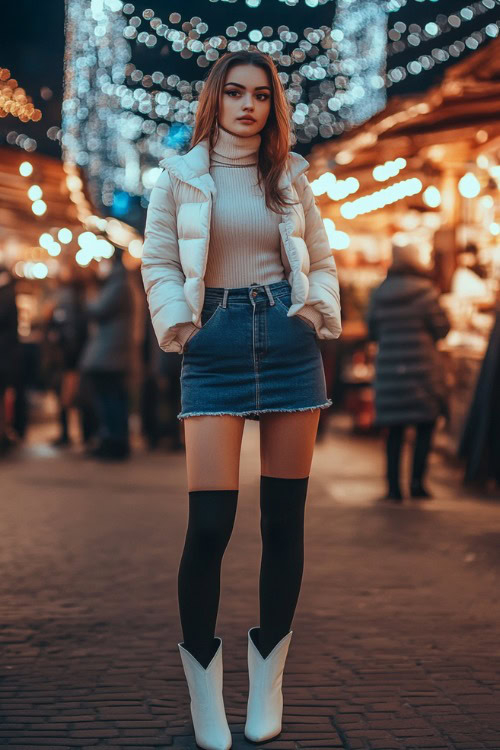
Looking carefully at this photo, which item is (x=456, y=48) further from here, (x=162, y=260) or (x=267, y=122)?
(x=162, y=260)

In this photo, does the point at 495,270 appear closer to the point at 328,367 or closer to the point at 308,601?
the point at 328,367

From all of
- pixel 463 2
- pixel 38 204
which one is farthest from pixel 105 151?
pixel 463 2

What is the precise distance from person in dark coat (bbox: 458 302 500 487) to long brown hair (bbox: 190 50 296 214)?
501cm

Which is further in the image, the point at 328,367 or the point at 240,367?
the point at 328,367

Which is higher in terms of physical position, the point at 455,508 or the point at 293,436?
the point at 293,436

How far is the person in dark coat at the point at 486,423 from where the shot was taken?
7.93m

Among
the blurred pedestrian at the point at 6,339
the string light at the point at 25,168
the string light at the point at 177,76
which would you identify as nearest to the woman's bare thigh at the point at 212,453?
the string light at the point at 177,76

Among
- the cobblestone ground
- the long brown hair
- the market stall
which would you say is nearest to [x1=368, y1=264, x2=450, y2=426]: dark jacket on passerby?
the cobblestone ground

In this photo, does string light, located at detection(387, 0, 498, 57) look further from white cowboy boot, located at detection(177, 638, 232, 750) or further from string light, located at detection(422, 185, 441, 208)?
white cowboy boot, located at detection(177, 638, 232, 750)

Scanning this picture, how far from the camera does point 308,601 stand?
4.58 metres

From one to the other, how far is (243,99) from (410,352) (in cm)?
479

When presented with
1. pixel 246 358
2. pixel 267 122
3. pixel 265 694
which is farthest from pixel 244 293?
pixel 265 694

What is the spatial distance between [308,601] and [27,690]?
60.7 inches

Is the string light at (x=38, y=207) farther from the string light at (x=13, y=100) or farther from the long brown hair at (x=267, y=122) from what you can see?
the long brown hair at (x=267, y=122)
